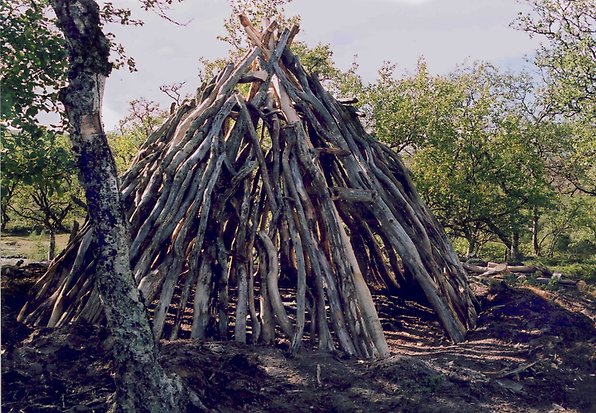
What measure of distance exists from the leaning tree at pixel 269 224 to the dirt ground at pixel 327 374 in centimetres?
44

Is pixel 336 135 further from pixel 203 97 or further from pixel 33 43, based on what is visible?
pixel 33 43

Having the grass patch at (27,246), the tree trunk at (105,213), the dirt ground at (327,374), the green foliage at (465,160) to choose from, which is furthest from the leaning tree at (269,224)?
the grass patch at (27,246)

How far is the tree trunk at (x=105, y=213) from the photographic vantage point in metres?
4.34

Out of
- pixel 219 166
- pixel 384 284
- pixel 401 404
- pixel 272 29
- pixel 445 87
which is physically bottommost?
pixel 401 404

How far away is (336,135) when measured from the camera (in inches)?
339

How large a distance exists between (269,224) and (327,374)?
2345mm

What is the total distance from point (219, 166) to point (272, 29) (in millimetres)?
2948

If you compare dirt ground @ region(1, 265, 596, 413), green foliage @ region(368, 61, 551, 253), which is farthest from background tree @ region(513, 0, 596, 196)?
dirt ground @ region(1, 265, 596, 413)

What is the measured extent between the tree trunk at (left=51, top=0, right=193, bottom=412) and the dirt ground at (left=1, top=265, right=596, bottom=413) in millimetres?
617

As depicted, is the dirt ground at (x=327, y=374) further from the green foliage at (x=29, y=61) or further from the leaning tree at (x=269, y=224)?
Result: the green foliage at (x=29, y=61)

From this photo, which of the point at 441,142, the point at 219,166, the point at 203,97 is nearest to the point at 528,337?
the point at 219,166

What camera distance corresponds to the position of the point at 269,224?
25.6ft

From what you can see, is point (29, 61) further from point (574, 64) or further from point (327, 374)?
point (574, 64)

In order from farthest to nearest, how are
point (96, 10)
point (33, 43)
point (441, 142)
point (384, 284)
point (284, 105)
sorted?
point (441, 142) < point (384, 284) < point (284, 105) < point (33, 43) < point (96, 10)
